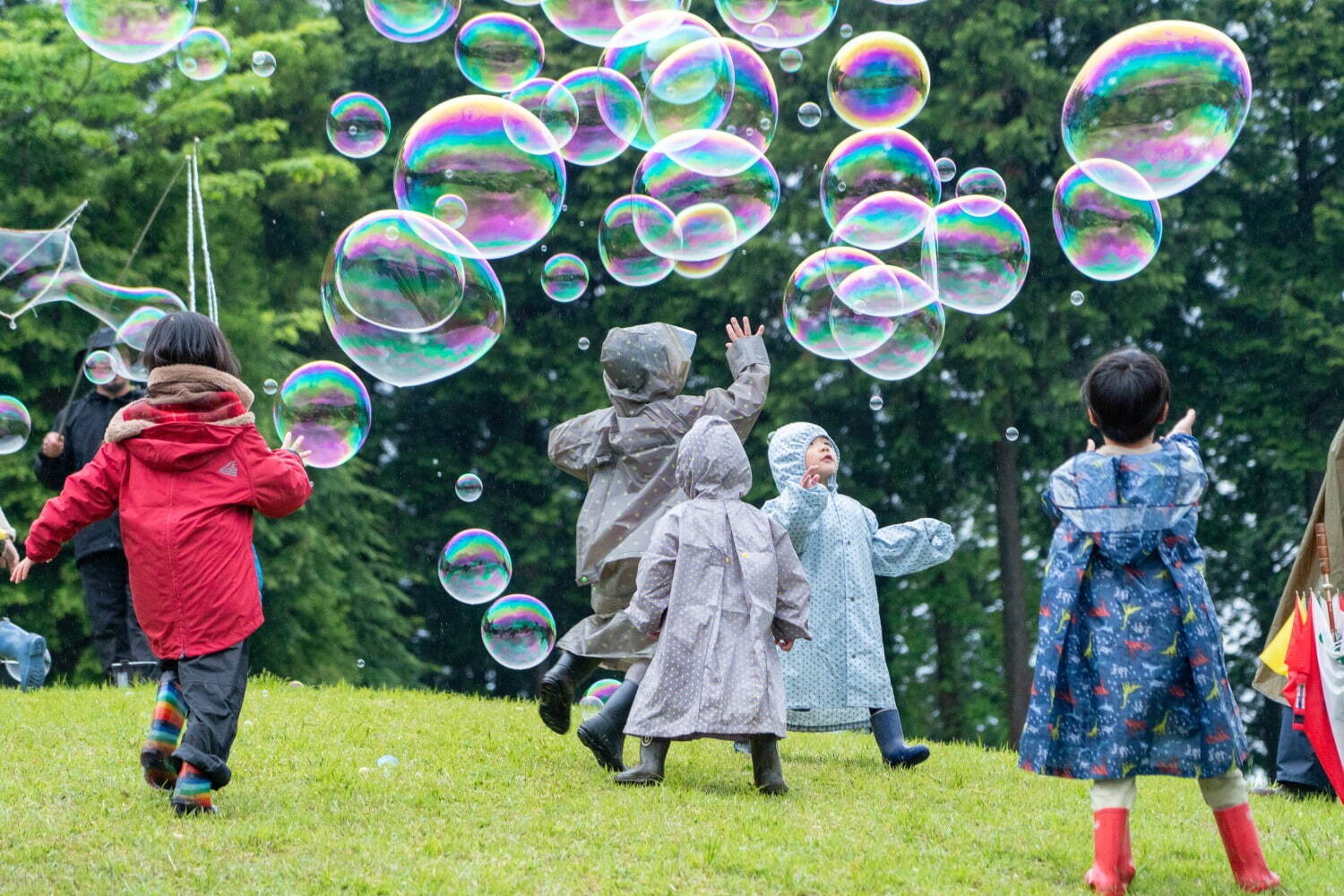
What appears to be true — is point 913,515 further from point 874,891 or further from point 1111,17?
point 874,891

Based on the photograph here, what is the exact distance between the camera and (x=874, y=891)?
4250 mm

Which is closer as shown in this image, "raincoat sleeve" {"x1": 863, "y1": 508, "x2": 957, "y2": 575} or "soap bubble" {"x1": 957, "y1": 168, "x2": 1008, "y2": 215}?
"raincoat sleeve" {"x1": 863, "y1": 508, "x2": 957, "y2": 575}

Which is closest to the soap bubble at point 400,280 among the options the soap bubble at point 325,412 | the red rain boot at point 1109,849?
the soap bubble at point 325,412

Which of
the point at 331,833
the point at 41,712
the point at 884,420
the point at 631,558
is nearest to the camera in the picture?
the point at 331,833

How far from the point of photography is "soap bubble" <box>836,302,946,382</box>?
8.39 metres

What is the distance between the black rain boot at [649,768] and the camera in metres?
5.61

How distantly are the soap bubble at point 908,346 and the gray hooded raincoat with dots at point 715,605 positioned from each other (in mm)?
2743

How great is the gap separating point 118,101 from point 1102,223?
1055cm

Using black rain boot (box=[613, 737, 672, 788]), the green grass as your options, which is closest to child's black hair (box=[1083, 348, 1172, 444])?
the green grass

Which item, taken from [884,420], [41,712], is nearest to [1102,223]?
[41,712]

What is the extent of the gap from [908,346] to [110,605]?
435 cm

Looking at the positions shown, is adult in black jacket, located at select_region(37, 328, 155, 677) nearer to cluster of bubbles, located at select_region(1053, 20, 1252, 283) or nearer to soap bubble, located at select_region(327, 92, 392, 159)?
soap bubble, located at select_region(327, 92, 392, 159)

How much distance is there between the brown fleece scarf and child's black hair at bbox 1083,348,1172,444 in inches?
96.9

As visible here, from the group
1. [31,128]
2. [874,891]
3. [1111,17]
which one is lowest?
[874,891]
